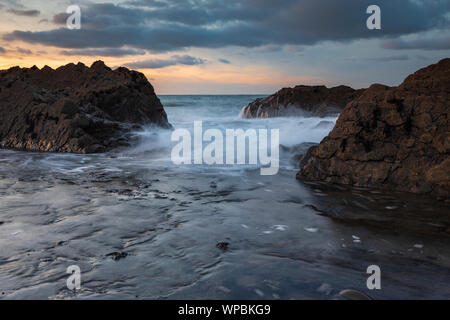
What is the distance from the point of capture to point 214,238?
3396 mm

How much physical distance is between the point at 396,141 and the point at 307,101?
458 inches

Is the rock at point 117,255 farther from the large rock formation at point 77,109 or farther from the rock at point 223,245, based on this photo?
the large rock formation at point 77,109

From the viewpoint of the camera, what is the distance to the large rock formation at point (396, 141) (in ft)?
16.9

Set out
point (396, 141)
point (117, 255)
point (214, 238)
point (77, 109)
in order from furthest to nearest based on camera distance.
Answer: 1. point (77, 109)
2. point (396, 141)
3. point (214, 238)
4. point (117, 255)

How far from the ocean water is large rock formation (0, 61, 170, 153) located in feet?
11.5

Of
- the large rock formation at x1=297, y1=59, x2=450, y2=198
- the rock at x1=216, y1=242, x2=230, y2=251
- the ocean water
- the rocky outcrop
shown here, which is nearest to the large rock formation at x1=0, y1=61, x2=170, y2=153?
the ocean water

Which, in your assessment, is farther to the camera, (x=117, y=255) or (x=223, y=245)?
(x=223, y=245)

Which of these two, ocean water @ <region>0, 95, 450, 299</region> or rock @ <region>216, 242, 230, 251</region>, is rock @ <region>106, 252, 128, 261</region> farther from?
rock @ <region>216, 242, 230, 251</region>

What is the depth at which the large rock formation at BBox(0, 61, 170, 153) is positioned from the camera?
377 inches

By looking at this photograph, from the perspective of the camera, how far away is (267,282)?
249 cm

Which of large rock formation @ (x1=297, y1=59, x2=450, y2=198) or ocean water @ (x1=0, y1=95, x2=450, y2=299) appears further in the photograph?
large rock formation @ (x1=297, y1=59, x2=450, y2=198)

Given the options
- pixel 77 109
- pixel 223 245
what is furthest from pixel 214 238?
pixel 77 109

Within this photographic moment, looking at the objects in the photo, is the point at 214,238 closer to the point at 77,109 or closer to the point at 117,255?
the point at 117,255

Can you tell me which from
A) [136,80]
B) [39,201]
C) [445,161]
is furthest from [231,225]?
[136,80]
